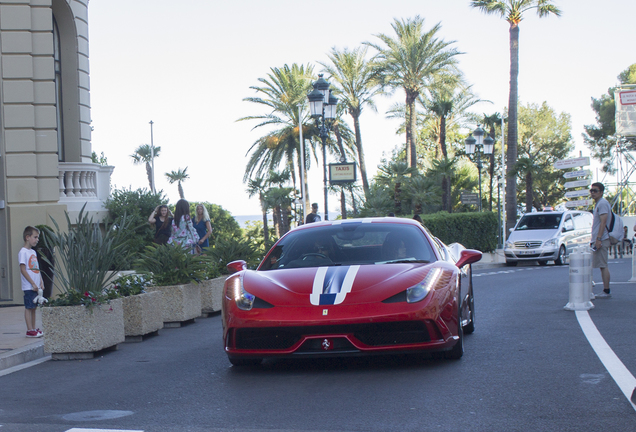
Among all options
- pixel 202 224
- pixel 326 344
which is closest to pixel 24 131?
pixel 202 224

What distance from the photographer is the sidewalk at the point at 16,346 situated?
7514 mm

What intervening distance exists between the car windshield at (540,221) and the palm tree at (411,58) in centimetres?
1352

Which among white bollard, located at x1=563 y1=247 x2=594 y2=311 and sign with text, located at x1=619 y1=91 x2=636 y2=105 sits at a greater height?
sign with text, located at x1=619 y1=91 x2=636 y2=105

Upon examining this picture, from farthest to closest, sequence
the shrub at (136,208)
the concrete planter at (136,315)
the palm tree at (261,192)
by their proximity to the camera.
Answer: the palm tree at (261,192), the shrub at (136,208), the concrete planter at (136,315)

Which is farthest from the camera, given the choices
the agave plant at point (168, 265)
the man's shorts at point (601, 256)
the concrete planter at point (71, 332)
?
the man's shorts at point (601, 256)

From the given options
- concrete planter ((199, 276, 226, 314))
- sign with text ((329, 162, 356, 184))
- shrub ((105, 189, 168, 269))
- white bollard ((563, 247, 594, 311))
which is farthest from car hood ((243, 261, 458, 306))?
sign with text ((329, 162, 356, 184))

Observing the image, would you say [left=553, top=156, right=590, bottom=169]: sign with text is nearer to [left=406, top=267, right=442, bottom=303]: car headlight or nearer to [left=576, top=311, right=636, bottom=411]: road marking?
[left=576, top=311, right=636, bottom=411]: road marking

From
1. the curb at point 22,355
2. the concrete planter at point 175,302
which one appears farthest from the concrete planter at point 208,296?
the curb at point 22,355

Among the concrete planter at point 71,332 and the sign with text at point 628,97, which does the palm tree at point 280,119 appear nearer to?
the sign with text at point 628,97

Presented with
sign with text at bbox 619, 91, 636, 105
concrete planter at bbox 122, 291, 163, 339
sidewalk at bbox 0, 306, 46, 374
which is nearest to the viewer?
sidewalk at bbox 0, 306, 46, 374

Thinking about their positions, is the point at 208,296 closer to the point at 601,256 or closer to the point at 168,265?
the point at 168,265

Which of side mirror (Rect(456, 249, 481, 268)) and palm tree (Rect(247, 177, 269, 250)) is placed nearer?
side mirror (Rect(456, 249, 481, 268))

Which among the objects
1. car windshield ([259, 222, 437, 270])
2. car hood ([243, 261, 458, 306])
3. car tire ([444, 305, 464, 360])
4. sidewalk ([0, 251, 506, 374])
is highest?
car windshield ([259, 222, 437, 270])

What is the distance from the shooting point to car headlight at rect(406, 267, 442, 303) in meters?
6.12
